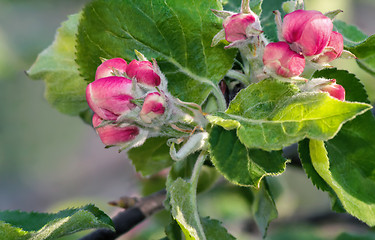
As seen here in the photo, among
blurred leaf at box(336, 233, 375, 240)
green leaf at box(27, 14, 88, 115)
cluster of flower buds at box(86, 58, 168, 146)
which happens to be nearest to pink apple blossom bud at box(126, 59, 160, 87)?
cluster of flower buds at box(86, 58, 168, 146)

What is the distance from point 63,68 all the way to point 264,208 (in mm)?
491

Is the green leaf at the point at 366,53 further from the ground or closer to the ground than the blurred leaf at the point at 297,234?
further from the ground

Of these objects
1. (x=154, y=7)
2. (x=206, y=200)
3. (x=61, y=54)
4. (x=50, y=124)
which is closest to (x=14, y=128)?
(x=50, y=124)

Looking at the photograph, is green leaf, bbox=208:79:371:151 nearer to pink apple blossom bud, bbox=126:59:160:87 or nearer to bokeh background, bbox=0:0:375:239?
pink apple blossom bud, bbox=126:59:160:87

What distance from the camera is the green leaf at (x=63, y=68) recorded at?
0.97m

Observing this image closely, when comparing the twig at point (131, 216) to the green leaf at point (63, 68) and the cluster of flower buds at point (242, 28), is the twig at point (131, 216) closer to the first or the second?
the green leaf at point (63, 68)

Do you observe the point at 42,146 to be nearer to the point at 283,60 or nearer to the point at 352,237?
the point at 352,237

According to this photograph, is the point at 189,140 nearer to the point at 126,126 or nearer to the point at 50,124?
the point at 126,126

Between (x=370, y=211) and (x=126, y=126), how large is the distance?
377 mm

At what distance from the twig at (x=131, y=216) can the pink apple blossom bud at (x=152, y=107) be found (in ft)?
1.09

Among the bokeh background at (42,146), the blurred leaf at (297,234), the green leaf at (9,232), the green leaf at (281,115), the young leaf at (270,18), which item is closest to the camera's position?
the green leaf at (281,115)

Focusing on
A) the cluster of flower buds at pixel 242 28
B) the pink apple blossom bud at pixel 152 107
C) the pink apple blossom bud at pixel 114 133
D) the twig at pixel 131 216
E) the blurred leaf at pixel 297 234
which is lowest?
the blurred leaf at pixel 297 234

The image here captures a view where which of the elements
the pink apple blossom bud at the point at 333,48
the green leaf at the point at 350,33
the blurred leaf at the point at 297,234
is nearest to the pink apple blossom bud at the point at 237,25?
the pink apple blossom bud at the point at 333,48

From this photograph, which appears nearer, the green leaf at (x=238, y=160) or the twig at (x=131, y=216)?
the green leaf at (x=238, y=160)
